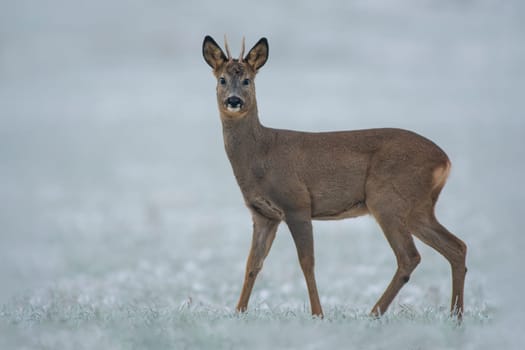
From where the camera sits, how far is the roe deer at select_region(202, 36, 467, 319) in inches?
372

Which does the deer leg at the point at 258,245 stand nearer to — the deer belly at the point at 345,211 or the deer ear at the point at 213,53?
the deer belly at the point at 345,211

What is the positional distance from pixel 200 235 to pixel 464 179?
1215 centimetres

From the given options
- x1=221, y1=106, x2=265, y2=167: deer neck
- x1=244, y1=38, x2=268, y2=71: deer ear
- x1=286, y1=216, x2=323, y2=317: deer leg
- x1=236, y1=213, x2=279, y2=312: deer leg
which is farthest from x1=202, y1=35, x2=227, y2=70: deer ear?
x1=286, y1=216, x2=323, y2=317: deer leg

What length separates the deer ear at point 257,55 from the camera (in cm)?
1008

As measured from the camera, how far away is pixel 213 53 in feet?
33.1

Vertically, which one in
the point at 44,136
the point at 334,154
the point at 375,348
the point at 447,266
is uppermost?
the point at 334,154

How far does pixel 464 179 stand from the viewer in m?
32.2

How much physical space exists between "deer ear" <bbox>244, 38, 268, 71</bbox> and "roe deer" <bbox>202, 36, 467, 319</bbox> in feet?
0.25

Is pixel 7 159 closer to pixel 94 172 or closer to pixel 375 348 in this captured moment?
pixel 94 172

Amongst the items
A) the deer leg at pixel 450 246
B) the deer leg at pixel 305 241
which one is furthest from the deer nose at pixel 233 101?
the deer leg at pixel 450 246

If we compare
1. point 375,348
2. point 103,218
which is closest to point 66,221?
point 103,218

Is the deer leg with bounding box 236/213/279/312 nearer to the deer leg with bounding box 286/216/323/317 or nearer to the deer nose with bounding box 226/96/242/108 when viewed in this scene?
the deer leg with bounding box 286/216/323/317

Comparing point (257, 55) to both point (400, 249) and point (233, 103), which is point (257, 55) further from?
point (400, 249)

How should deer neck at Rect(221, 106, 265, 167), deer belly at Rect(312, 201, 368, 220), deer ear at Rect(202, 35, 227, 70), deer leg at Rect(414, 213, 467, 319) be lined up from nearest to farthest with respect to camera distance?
deer leg at Rect(414, 213, 467, 319), deer belly at Rect(312, 201, 368, 220), deer neck at Rect(221, 106, 265, 167), deer ear at Rect(202, 35, 227, 70)
